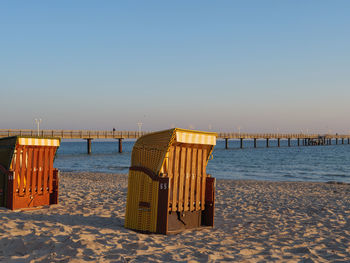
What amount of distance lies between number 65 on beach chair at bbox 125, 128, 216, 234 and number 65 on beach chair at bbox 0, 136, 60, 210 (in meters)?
3.06

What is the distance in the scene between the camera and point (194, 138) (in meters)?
6.18

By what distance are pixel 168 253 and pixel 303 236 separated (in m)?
2.88

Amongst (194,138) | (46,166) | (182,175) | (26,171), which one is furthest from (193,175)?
(26,171)

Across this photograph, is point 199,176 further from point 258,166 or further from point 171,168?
point 258,166

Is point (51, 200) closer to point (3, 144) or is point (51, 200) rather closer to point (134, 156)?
point (3, 144)

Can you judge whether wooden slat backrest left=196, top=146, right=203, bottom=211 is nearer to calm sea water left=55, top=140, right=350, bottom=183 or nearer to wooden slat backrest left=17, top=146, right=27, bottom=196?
wooden slat backrest left=17, top=146, right=27, bottom=196

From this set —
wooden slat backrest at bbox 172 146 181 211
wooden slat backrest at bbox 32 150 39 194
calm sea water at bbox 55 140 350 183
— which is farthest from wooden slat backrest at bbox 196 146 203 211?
calm sea water at bbox 55 140 350 183

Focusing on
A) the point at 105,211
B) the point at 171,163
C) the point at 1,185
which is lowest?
the point at 105,211

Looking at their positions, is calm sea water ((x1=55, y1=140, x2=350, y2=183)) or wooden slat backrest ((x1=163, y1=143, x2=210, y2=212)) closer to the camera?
wooden slat backrest ((x1=163, y1=143, x2=210, y2=212))

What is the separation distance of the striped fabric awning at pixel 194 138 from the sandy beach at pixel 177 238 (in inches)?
A: 66.3

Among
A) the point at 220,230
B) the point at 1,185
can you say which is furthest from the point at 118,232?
the point at 1,185

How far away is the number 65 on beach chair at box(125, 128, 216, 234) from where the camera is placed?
19.2 feet

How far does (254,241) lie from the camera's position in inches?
232

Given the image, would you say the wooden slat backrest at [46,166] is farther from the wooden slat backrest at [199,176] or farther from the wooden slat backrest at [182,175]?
the wooden slat backrest at [199,176]
